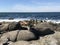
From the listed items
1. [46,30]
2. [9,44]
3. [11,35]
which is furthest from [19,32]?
[46,30]

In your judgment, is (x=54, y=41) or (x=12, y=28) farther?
(x=12, y=28)

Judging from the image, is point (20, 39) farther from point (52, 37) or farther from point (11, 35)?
point (52, 37)

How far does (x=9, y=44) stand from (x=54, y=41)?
2.65m

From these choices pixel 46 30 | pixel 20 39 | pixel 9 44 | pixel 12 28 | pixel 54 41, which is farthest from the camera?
pixel 12 28

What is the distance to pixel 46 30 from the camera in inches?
540

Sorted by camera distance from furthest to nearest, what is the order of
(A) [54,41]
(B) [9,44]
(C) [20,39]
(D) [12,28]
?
(D) [12,28], (C) [20,39], (B) [9,44], (A) [54,41]

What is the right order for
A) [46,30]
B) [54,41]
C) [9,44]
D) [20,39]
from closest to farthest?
[54,41], [9,44], [20,39], [46,30]

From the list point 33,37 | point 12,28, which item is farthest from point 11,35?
point 12,28

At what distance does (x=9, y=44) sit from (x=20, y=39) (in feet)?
3.12

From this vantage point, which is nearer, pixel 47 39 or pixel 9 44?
pixel 47 39

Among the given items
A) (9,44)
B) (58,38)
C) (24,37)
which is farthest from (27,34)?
(58,38)

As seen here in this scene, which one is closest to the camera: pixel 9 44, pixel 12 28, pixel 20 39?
pixel 9 44

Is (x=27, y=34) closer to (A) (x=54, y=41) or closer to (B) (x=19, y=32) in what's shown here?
(B) (x=19, y=32)

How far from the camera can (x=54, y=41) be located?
10.0 metres
